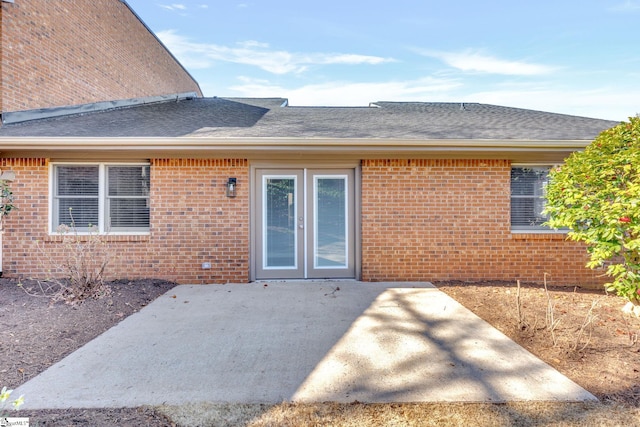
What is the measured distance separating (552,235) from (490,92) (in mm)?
12868

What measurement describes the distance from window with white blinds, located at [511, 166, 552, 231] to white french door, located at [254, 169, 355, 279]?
3343 millimetres

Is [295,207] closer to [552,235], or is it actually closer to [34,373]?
[34,373]

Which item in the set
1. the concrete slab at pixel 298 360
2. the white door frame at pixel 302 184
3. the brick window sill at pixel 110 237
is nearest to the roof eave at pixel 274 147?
the white door frame at pixel 302 184

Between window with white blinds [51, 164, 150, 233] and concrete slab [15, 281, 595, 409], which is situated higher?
window with white blinds [51, 164, 150, 233]

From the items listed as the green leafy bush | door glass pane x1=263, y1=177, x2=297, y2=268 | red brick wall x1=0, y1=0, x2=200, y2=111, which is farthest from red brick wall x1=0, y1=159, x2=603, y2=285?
red brick wall x1=0, y1=0, x2=200, y2=111

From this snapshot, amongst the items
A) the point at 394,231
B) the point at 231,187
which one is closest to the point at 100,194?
the point at 231,187

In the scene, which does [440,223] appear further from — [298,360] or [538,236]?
[298,360]

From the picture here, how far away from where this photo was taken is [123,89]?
39.5 feet

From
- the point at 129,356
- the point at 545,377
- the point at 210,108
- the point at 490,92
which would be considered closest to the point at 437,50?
the point at 490,92

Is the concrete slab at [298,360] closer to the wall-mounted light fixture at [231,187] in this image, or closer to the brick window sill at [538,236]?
the wall-mounted light fixture at [231,187]

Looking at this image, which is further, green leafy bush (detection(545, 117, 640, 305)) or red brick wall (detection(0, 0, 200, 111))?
red brick wall (detection(0, 0, 200, 111))

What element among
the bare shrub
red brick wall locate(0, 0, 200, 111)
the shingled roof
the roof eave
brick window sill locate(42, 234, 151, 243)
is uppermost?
red brick wall locate(0, 0, 200, 111)

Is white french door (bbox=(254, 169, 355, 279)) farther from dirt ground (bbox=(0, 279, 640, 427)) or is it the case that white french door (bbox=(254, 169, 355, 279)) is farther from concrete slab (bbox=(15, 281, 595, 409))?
dirt ground (bbox=(0, 279, 640, 427))

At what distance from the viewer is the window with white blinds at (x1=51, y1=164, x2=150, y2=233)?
264 inches
